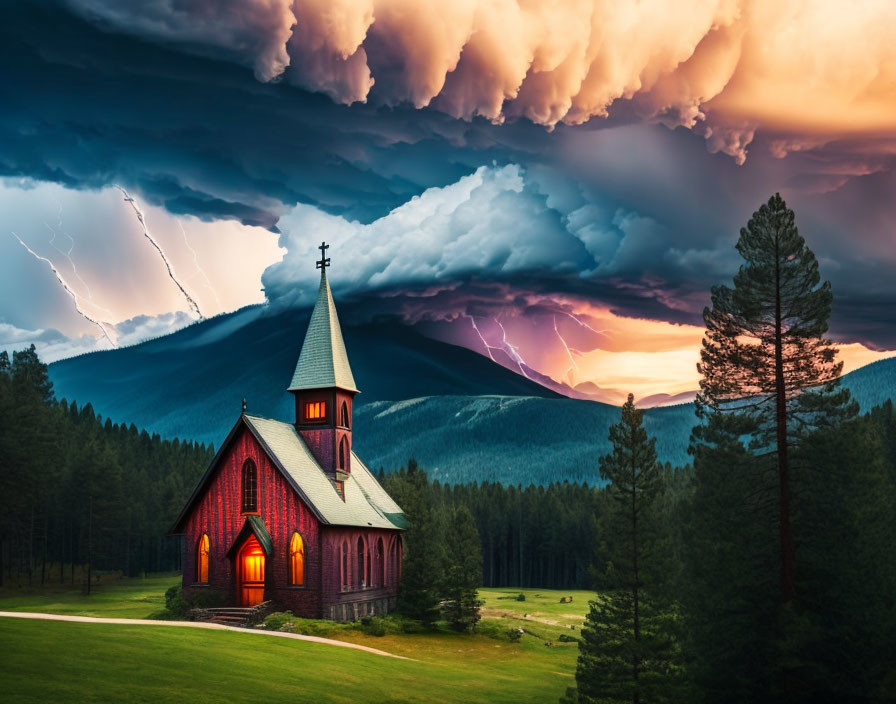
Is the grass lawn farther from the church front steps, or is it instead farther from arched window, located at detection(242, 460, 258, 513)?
arched window, located at detection(242, 460, 258, 513)

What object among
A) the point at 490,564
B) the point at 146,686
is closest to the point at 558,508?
the point at 490,564

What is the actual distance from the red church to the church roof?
0.17 meters

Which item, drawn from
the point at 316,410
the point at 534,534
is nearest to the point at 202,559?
the point at 316,410

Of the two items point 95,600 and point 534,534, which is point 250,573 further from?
point 534,534

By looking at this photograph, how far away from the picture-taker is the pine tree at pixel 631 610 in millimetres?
38562

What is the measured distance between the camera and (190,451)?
154750 mm

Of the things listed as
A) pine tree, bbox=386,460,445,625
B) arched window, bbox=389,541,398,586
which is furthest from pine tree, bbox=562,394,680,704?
arched window, bbox=389,541,398,586

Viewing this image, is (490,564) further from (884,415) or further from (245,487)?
(245,487)

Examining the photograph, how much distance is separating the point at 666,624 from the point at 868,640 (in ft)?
28.0

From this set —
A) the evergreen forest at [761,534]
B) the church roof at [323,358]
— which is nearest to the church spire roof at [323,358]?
the church roof at [323,358]

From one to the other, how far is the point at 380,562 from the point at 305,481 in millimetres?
11333

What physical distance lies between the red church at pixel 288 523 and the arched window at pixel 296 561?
66 mm

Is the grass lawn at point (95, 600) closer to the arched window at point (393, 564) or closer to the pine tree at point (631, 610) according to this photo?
the arched window at point (393, 564)

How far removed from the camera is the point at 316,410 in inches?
2625
